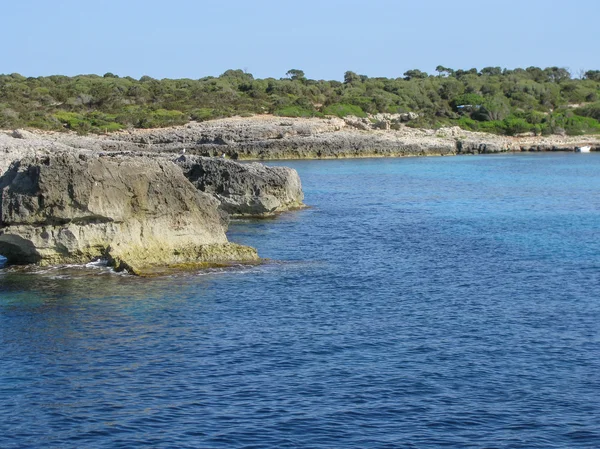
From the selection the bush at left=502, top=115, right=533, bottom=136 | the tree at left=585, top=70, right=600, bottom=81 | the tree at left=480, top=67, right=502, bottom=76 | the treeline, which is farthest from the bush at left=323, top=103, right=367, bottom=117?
the tree at left=585, top=70, right=600, bottom=81

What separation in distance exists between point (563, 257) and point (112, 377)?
20480 mm

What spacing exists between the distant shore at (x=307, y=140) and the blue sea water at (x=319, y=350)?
58.5 m

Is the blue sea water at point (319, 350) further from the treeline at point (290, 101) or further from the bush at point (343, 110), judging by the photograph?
the bush at point (343, 110)

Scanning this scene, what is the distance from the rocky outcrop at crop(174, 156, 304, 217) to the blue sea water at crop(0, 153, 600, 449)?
24.8ft

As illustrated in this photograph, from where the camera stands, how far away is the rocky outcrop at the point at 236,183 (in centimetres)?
4478

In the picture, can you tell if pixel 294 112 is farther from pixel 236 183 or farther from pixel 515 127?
pixel 236 183

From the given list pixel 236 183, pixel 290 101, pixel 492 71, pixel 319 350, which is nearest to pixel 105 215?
pixel 319 350

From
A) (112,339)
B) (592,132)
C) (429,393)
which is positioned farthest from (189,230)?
(592,132)

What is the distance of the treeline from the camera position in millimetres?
113938

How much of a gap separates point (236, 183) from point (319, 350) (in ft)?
82.2

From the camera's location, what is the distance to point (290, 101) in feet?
428

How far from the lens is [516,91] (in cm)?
15712

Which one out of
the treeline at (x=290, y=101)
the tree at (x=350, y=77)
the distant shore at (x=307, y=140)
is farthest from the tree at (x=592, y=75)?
the distant shore at (x=307, y=140)

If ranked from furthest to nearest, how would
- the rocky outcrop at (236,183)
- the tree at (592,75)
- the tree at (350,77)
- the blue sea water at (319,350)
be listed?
the tree at (592,75) < the tree at (350,77) < the rocky outcrop at (236,183) < the blue sea water at (319,350)
